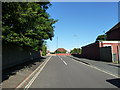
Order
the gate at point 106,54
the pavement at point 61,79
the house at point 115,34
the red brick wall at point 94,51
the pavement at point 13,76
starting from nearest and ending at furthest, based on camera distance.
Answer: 1. the pavement at point 13,76
2. the pavement at point 61,79
3. the gate at point 106,54
4. the red brick wall at point 94,51
5. the house at point 115,34

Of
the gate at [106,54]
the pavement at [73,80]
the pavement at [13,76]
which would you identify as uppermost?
the gate at [106,54]

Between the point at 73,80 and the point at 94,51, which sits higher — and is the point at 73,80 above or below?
below

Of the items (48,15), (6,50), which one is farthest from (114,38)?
(6,50)

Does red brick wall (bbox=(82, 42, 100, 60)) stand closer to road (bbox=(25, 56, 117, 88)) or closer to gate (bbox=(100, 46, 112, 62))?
gate (bbox=(100, 46, 112, 62))

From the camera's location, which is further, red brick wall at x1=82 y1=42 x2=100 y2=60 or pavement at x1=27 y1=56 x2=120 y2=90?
red brick wall at x1=82 y1=42 x2=100 y2=60

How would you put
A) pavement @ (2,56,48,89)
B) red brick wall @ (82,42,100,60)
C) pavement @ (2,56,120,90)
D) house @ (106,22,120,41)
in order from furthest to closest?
house @ (106,22,120,41)
red brick wall @ (82,42,100,60)
pavement @ (2,56,120,90)
pavement @ (2,56,48,89)

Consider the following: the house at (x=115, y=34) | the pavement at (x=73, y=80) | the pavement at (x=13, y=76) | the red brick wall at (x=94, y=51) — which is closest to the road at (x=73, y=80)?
the pavement at (x=73, y=80)

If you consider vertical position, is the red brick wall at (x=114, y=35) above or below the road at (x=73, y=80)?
above

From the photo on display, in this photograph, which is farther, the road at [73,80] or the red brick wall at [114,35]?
the red brick wall at [114,35]

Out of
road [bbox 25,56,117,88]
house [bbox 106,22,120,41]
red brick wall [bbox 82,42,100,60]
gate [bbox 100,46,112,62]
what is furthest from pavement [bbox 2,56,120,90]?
house [bbox 106,22,120,41]

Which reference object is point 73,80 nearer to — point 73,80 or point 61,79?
point 73,80

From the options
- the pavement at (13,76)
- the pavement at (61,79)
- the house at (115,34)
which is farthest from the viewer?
the house at (115,34)

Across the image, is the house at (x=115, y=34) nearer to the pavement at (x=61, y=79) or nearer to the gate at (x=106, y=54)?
the gate at (x=106, y=54)

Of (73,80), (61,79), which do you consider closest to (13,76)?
(61,79)
